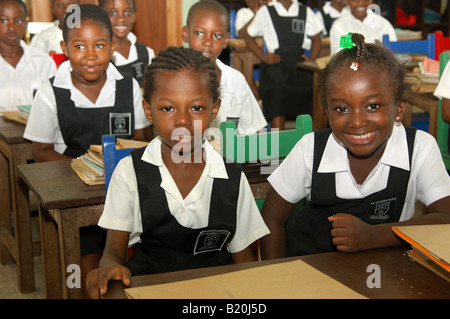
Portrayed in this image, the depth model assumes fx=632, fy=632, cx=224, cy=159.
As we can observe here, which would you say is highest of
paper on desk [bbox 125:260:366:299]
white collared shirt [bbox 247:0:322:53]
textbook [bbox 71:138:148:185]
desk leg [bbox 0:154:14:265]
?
white collared shirt [bbox 247:0:322:53]

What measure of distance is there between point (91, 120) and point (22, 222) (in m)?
0.52

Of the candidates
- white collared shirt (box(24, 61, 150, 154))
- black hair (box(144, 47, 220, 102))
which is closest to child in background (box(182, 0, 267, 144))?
white collared shirt (box(24, 61, 150, 154))

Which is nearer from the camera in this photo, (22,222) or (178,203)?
(178,203)

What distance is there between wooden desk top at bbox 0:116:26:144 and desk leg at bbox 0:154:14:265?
16cm

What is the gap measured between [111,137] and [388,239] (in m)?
0.80

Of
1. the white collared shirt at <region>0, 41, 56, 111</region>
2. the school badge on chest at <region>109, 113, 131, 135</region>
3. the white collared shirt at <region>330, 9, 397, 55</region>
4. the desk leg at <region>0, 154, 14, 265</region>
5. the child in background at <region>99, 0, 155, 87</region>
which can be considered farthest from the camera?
the white collared shirt at <region>330, 9, 397, 55</region>

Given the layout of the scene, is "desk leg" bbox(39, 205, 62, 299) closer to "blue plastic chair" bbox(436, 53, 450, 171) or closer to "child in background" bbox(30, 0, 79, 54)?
"blue plastic chair" bbox(436, 53, 450, 171)

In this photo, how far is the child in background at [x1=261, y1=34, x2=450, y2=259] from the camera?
1.49 meters

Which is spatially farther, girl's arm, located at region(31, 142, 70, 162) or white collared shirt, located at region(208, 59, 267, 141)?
white collared shirt, located at region(208, 59, 267, 141)

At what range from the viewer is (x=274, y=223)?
166 centimetres

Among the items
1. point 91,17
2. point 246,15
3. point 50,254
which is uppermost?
point 91,17

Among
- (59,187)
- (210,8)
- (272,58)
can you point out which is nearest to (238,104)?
(210,8)

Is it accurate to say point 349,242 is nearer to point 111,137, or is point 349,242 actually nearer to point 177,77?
point 177,77

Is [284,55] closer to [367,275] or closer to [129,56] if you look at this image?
[129,56]
